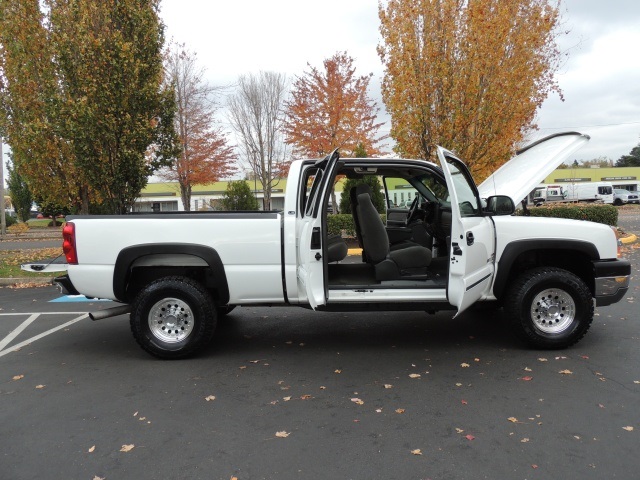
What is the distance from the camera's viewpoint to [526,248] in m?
5.01

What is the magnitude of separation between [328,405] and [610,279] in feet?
10.7

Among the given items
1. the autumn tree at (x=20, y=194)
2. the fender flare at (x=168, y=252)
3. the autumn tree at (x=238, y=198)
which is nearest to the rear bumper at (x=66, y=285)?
the fender flare at (x=168, y=252)

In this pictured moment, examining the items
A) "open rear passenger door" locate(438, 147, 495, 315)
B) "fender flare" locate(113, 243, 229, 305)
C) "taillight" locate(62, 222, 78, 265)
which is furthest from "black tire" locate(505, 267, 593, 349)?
"taillight" locate(62, 222, 78, 265)

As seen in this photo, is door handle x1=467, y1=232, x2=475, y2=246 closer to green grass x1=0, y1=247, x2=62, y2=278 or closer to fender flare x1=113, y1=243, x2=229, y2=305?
fender flare x1=113, y1=243, x2=229, y2=305

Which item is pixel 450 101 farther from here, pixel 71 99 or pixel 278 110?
pixel 278 110

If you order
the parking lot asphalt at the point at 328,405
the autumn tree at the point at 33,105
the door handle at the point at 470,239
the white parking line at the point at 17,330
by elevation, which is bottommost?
the parking lot asphalt at the point at 328,405

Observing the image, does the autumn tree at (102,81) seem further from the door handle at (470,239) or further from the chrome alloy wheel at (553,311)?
the chrome alloy wheel at (553,311)

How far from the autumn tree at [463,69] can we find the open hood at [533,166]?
653 centimetres

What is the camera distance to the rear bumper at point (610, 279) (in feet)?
16.6

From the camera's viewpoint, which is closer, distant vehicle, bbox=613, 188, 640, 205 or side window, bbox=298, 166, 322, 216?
side window, bbox=298, 166, 322, 216

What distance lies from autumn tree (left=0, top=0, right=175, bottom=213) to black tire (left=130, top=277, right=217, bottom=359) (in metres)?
7.77

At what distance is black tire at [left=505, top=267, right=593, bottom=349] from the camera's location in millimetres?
5004

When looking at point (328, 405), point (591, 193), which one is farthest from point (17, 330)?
point (591, 193)

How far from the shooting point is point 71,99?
11383mm
